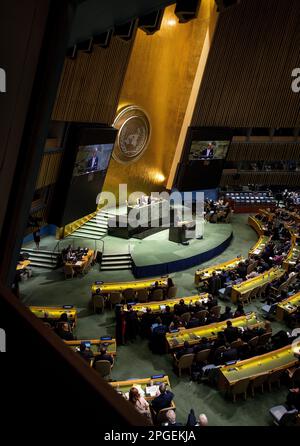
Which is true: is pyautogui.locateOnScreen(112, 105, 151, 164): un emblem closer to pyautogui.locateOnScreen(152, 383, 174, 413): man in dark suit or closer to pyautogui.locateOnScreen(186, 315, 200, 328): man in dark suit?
pyautogui.locateOnScreen(186, 315, 200, 328): man in dark suit

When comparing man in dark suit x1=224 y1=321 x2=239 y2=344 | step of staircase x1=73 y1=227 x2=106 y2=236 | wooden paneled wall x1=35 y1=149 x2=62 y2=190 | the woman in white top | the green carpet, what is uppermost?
wooden paneled wall x1=35 y1=149 x2=62 y2=190

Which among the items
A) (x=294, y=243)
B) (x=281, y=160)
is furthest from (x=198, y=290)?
(x=281, y=160)

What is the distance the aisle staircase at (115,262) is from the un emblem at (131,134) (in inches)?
233

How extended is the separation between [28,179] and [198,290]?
36.3ft

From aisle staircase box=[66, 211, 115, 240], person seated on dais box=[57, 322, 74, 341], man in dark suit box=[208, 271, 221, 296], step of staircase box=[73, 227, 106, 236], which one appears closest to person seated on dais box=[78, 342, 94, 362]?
person seated on dais box=[57, 322, 74, 341]

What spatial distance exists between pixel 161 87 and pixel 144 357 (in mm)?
14259

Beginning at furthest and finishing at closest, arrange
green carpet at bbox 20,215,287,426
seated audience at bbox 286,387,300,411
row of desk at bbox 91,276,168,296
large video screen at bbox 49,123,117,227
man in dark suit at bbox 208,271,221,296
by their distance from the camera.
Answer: large video screen at bbox 49,123,117,227
man in dark suit at bbox 208,271,221,296
row of desk at bbox 91,276,168,296
green carpet at bbox 20,215,287,426
seated audience at bbox 286,387,300,411

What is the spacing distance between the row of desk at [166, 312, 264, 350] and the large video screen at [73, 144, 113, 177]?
7388 millimetres

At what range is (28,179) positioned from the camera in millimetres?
3895

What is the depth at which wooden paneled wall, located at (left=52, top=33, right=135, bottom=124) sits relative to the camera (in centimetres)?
1203

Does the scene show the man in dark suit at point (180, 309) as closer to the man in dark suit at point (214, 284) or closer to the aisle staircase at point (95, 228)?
the man in dark suit at point (214, 284)

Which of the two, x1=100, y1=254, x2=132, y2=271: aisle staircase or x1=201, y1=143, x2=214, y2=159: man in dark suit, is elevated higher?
x1=201, y1=143, x2=214, y2=159: man in dark suit

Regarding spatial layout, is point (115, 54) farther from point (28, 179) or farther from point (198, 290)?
point (28, 179)

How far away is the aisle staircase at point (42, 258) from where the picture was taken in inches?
603
